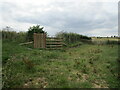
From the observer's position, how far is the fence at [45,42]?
991 cm

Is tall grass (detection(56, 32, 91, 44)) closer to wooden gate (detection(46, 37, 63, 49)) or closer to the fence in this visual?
wooden gate (detection(46, 37, 63, 49))

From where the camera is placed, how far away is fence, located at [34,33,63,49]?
9.91 metres

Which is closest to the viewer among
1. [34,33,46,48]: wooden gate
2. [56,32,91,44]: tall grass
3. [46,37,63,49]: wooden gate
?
[34,33,46,48]: wooden gate

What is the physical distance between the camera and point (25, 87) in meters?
2.63

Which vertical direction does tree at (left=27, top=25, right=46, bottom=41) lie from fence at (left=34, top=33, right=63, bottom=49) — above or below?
above

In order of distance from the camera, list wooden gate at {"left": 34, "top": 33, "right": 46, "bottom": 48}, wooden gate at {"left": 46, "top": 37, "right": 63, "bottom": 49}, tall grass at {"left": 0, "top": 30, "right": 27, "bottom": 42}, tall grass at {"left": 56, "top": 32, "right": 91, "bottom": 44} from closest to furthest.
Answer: wooden gate at {"left": 34, "top": 33, "right": 46, "bottom": 48}
wooden gate at {"left": 46, "top": 37, "right": 63, "bottom": 49}
tall grass at {"left": 0, "top": 30, "right": 27, "bottom": 42}
tall grass at {"left": 56, "top": 32, "right": 91, "bottom": 44}

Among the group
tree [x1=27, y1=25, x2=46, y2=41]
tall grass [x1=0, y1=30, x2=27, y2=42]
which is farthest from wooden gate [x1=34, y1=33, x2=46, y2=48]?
tall grass [x1=0, y1=30, x2=27, y2=42]

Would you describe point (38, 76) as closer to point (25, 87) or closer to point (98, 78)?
point (25, 87)

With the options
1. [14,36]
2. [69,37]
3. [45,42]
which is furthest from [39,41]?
[69,37]

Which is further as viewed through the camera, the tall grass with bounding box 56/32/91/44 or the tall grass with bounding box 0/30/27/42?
the tall grass with bounding box 56/32/91/44

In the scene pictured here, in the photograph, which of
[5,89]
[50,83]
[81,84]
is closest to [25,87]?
[5,89]

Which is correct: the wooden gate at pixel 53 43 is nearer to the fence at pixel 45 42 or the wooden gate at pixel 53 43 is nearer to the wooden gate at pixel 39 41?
the fence at pixel 45 42

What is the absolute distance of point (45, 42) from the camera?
33.7ft

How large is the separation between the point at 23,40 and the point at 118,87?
997cm
